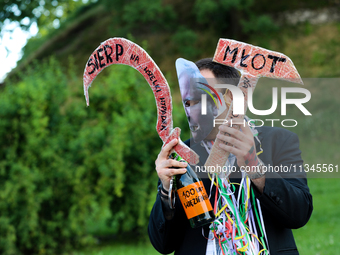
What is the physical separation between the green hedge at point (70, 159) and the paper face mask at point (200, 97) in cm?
461

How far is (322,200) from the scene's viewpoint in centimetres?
934

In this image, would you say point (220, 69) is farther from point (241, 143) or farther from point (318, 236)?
point (318, 236)

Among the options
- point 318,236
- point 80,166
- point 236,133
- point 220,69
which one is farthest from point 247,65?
point 318,236

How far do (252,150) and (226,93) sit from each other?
437mm

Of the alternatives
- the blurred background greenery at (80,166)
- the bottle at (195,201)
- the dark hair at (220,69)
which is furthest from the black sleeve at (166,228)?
the blurred background greenery at (80,166)

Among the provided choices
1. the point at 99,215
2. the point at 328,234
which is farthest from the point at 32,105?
the point at 328,234

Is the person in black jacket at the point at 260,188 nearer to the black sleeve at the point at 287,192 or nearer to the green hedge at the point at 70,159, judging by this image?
the black sleeve at the point at 287,192

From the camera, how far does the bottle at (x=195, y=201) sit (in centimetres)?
176

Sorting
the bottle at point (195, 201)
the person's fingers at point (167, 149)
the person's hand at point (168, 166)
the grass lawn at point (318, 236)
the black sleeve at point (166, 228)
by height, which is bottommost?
the grass lawn at point (318, 236)

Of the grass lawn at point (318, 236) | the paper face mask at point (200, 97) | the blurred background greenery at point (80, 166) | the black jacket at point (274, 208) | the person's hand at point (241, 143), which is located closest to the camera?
the person's hand at point (241, 143)

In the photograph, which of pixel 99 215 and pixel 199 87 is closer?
pixel 199 87

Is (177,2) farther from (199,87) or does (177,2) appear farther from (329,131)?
(199,87)

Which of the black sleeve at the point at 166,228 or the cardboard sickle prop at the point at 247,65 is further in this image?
the black sleeve at the point at 166,228

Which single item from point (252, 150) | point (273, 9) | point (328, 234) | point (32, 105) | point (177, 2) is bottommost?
point (328, 234)
